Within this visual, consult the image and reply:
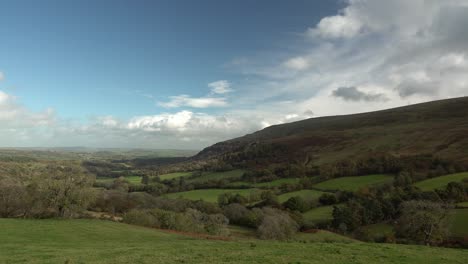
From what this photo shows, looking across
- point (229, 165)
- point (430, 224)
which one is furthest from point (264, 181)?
point (430, 224)

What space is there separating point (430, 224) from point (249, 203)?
2365 inches

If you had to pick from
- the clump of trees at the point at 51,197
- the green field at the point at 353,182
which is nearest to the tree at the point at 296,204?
the green field at the point at 353,182

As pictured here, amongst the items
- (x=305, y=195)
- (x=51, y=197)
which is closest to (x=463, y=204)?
(x=305, y=195)

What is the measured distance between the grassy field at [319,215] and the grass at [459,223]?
2669cm

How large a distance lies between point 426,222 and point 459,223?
13.0 m

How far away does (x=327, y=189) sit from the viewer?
99.9 m

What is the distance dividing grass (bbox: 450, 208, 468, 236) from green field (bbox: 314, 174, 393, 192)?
33154 mm

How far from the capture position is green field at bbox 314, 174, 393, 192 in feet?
315

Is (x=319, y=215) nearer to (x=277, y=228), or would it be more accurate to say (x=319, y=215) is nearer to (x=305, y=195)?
(x=305, y=195)

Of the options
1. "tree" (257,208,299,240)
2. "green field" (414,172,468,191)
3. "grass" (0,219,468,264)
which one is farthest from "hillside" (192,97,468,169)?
"grass" (0,219,468,264)

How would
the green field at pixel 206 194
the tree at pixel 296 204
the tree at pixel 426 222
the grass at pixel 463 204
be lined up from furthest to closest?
the green field at pixel 206 194
the tree at pixel 296 204
the grass at pixel 463 204
the tree at pixel 426 222

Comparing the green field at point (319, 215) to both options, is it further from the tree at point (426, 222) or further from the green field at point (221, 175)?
the green field at point (221, 175)

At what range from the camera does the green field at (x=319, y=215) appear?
7688cm

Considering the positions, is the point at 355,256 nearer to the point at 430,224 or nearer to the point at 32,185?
the point at 430,224
